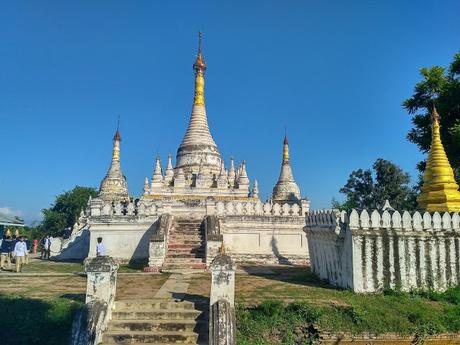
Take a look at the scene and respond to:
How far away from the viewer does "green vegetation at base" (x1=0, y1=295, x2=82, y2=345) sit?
9133mm

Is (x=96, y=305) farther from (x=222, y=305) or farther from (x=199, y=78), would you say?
(x=199, y=78)

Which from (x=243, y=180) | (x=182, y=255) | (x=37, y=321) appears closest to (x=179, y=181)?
(x=243, y=180)

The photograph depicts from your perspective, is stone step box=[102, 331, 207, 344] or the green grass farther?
the green grass

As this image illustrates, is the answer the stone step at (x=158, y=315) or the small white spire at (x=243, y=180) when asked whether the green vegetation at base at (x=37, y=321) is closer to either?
the stone step at (x=158, y=315)

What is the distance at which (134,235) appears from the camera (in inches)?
864

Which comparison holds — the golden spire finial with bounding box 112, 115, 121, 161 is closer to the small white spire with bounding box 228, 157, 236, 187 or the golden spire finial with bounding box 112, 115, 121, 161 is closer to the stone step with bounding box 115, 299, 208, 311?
the small white spire with bounding box 228, 157, 236, 187

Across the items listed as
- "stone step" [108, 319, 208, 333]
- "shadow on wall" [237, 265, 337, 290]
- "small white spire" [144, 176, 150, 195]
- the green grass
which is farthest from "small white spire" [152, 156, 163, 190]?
"stone step" [108, 319, 208, 333]

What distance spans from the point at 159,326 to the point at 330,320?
13.6 feet

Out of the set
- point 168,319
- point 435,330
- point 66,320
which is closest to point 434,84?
point 435,330

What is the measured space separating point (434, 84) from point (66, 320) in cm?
2531

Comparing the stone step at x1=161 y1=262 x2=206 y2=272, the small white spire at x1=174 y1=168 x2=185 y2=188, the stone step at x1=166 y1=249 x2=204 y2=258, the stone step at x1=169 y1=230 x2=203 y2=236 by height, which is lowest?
the stone step at x1=161 y1=262 x2=206 y2=272

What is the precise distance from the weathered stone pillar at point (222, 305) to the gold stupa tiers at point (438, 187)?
9.79m

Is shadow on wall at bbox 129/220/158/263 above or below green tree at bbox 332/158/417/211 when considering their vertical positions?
below

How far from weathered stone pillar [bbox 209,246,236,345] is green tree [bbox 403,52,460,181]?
17.9 meters
